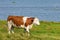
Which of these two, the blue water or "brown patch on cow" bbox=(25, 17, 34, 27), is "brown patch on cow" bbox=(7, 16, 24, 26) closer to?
"brown patch on cow" bbox=(25, 17, 34, 27)

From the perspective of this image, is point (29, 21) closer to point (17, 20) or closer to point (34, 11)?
point (17, 20)

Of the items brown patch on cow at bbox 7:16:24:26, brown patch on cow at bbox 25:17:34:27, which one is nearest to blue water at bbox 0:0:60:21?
brown patch on cow at bbox 7:16:24:26

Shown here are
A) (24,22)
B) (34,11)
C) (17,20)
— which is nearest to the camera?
(24,22)

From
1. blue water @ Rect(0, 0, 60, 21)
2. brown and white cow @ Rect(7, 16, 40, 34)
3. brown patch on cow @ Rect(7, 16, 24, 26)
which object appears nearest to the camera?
brown and white cow @ Rect(7, 16, 40, 34)

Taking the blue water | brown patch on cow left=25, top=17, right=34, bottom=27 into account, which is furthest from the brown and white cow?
the blue water

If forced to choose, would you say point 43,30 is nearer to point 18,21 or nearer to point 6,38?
point 18,21

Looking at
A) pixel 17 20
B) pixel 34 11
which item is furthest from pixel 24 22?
pixel 34 11

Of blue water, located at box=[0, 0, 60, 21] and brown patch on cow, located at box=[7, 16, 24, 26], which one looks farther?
blue water, located at box=[0, 0, 60, 21]

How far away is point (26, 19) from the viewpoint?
15664 mm

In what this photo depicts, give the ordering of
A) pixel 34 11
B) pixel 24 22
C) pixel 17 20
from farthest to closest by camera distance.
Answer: pixel 34 11, pixel 17 20, pixel 24 22

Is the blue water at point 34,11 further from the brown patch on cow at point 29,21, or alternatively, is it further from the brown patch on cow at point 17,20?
the brown patch on cow at point 29,21

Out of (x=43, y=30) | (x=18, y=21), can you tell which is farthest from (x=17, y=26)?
(x=43, y=30)

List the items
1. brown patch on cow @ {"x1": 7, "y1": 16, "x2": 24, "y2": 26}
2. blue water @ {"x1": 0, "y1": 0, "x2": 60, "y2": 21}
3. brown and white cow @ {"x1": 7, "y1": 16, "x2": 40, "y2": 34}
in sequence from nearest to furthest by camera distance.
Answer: brown and white cow @ {"x1": 7, "y1": 16, "x2": 40, "y2": 34}, brown patch on cow @ {"x1": 7, "y1": 16, "x2": 24, "y2": 26}, blue water @ {"x1": 0, "y1": 0, "x2": 60, "y2": 21}

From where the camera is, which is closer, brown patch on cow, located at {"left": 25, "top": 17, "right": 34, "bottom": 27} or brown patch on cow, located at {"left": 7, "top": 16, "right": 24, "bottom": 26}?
brown patch on cow, located at {"left": 25, "top": 17, "right": 34, "bottom": 27}
